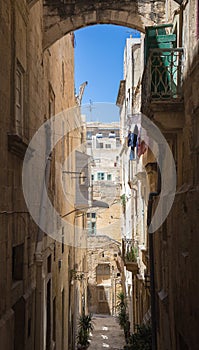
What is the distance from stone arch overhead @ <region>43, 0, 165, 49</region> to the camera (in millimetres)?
9945

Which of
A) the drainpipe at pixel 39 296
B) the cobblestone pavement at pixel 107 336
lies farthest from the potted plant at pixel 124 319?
the drainpipe at pixel 39 296

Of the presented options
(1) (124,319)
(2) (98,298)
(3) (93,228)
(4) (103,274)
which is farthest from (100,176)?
(1) (124,319)

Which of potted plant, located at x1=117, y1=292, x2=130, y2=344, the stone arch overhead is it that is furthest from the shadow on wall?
the stone arch overhead

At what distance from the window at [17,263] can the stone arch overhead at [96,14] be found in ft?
18.0

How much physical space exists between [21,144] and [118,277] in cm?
2456

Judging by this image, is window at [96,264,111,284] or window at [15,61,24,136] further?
window at [96,264,111,284]

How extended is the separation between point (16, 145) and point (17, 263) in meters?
2.35

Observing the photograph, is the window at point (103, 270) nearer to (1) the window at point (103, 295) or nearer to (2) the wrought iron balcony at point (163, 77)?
(1) the window at point (103, 295)

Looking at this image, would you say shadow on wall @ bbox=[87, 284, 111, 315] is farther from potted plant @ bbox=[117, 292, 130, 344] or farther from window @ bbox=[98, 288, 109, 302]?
potted plant @ bbox=[117, 292, 130, 344]

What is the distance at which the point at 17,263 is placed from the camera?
730 centimetres

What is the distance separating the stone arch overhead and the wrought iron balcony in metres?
2.85

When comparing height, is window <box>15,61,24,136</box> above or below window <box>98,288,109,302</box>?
above

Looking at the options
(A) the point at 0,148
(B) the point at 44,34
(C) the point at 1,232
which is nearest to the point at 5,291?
(C) the point at 1,232

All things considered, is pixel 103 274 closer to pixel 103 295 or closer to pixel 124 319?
pixel 103 295
